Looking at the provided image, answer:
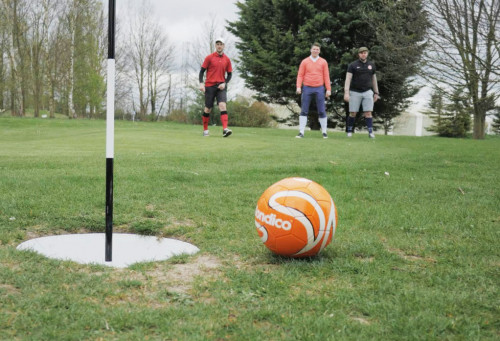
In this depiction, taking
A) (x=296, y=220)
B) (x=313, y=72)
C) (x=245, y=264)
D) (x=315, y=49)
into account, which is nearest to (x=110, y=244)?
(x=245, y=264)

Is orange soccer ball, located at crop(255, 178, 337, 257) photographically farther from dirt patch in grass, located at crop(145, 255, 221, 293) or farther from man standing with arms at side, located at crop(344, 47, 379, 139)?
man standing with arms at side, located at crop(344, 47, 379, 139)

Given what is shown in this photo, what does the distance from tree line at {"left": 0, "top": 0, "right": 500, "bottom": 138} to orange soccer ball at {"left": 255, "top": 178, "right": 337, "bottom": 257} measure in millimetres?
12885

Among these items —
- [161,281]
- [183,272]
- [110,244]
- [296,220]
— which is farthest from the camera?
[110,244]

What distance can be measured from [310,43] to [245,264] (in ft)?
71.6

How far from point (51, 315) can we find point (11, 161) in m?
6.15

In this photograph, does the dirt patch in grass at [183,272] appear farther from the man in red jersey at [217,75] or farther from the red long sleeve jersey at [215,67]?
the red long sleeve jersey at [215,67]

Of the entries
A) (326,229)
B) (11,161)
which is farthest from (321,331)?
(11,161)

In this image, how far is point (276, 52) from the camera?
24766 mm

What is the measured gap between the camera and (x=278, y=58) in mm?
24828

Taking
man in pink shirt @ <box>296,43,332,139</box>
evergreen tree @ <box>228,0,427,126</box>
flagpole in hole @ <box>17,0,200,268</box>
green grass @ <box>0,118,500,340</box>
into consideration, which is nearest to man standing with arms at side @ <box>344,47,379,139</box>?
man in pink shirt @ <box>296,43,332,139</box>

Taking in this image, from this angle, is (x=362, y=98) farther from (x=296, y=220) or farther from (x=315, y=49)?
(x=296, y=220)

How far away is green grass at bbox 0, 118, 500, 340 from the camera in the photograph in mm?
2207

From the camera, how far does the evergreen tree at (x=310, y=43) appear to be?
23188 mm

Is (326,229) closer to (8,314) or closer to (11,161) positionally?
(8,314)
